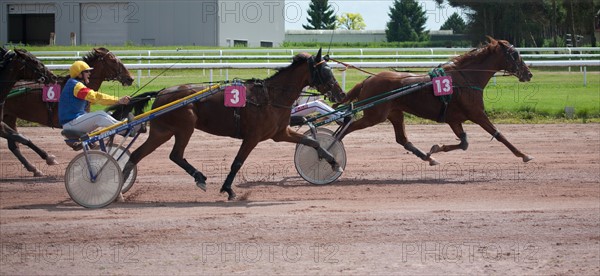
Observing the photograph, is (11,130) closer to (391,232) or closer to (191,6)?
(391,232)

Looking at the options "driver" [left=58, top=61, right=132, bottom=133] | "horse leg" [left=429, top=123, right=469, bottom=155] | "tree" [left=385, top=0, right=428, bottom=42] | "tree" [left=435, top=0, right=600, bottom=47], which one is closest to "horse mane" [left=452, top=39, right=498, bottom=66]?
"horse leg" [left=429, top=123, right=469, bottom=155]

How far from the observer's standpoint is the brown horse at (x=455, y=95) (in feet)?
38.5

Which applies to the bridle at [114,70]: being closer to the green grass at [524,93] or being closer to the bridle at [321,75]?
the bridle at [321,75]

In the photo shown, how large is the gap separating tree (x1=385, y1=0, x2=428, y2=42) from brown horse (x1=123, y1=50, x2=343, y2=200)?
1172 inches

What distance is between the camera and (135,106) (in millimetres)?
10109

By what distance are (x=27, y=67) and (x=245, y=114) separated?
3.54 m

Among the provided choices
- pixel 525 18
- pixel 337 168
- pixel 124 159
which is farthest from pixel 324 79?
pixel 525 18

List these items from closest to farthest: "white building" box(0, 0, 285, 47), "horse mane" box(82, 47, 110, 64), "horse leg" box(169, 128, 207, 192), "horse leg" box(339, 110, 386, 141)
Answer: "horse leg" box(169, 128, 207, 192) < "horse mane" box(82, 47, 110, 64) < "horse leg" box(339, 110, 386, 141) < "white building" box(0, 0, 285, 47)

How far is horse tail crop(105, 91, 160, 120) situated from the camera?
32.2ft

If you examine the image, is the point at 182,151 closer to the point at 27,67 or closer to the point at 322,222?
the point at 322,222

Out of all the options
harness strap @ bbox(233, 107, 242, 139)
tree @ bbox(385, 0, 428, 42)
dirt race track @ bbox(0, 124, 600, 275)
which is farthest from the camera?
tree @ bbox(385, 0, 428, 42)

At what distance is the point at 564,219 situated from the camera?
343 inches

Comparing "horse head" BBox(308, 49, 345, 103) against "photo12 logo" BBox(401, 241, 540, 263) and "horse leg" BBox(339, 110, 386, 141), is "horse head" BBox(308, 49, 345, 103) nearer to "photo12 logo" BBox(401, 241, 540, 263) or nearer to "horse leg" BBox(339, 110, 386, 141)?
"horse leg" BBox(339, 110, 386, 141)

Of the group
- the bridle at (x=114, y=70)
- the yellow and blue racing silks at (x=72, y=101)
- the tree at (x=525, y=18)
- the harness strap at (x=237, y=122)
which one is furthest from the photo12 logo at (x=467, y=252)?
the tree at (x=525, y=18)
